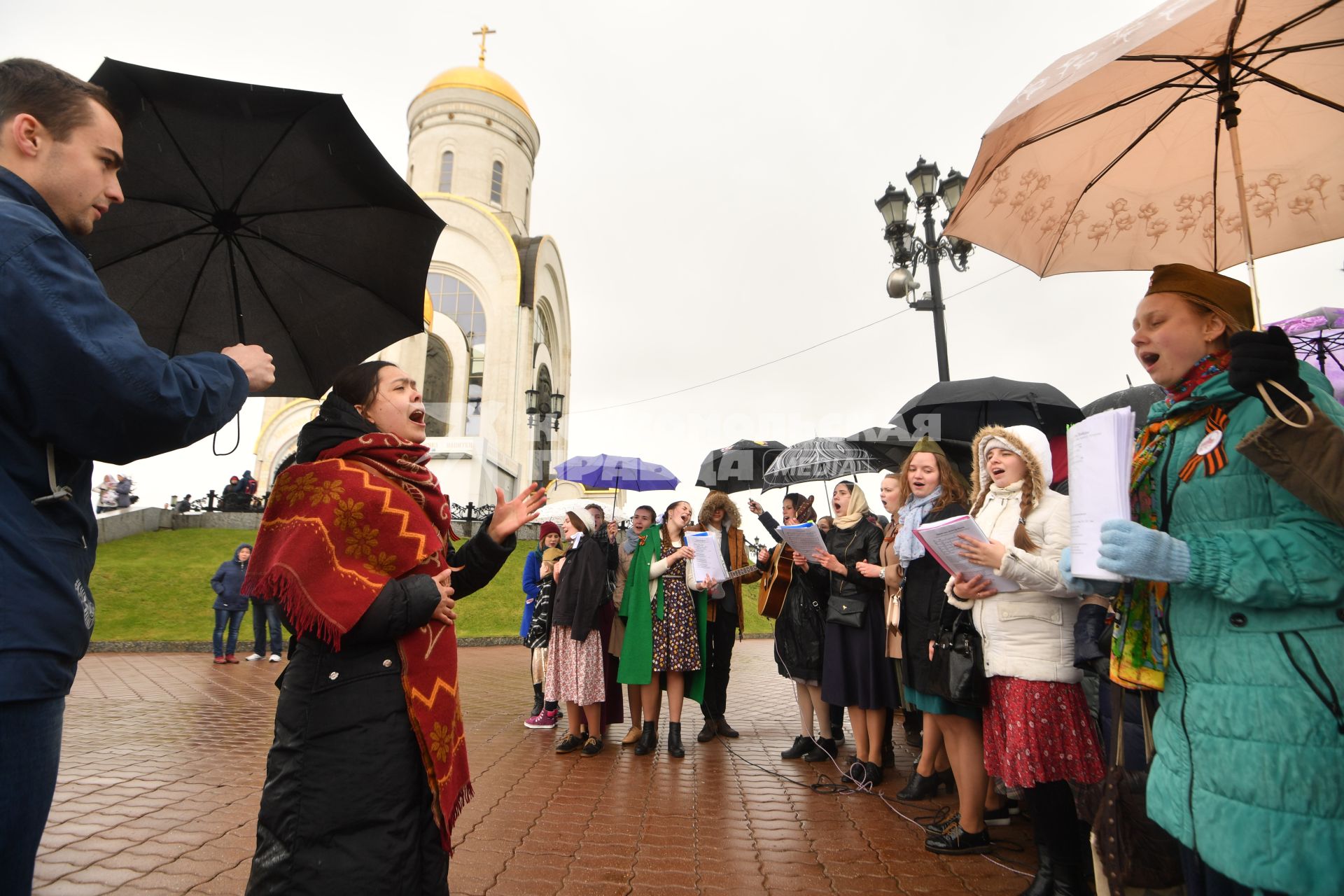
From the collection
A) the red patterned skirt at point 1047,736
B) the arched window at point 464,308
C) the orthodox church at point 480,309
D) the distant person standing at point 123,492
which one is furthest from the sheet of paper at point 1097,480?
the arched window at point 464,308

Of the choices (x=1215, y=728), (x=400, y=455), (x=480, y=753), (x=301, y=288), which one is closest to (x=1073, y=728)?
(x=1215, y=728)

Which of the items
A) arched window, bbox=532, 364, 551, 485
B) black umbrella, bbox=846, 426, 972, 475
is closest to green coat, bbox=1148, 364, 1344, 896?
black umbrella, bbox=846, 426, 972, 475

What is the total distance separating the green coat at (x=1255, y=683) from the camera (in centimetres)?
171

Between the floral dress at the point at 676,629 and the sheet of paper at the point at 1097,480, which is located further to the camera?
the floral dress at the point at 676,629

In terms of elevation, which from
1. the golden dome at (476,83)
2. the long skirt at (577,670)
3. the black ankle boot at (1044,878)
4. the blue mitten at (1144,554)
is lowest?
the black ankle boot at (1044,878)

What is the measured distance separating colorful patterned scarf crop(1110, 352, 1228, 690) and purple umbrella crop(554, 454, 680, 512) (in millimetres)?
9295

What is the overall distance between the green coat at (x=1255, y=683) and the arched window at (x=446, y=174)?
40.3 meters

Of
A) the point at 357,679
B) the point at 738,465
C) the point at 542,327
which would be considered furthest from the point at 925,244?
the point at 542,327

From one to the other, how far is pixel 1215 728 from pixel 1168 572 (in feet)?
1.29

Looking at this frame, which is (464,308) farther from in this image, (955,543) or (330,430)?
(330,430)

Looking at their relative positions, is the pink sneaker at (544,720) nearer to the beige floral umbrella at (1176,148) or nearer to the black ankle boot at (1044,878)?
the black ankle boot at (1044,878)

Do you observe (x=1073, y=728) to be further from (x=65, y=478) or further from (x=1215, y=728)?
(x=65, y=478)

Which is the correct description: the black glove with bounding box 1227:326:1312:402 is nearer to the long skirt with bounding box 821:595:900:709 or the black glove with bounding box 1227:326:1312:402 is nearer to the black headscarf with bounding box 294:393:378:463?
the black headscarf with bounding box 294:393:378:463

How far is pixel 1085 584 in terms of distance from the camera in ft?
7.13
